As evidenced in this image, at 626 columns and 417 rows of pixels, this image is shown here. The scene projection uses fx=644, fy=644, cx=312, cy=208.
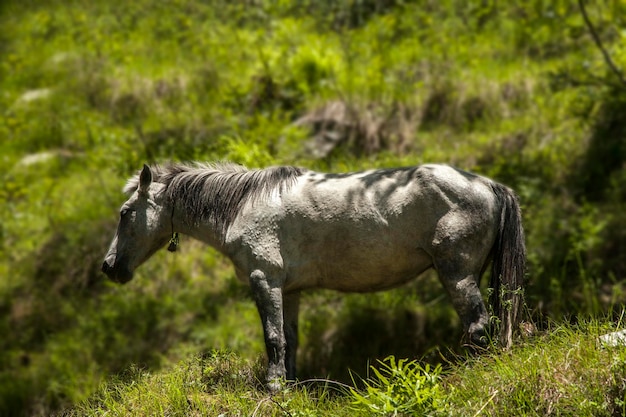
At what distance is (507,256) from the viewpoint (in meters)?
5.66

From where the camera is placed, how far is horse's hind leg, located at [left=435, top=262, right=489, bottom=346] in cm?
550

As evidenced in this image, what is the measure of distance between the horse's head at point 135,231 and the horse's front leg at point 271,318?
1185 mm

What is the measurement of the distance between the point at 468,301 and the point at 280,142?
19.6ft

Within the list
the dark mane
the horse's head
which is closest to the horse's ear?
the horse's head

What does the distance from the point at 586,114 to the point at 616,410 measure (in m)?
7.17

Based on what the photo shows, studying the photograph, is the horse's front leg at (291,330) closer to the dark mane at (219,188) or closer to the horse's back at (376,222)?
the horse's back at (376,222)

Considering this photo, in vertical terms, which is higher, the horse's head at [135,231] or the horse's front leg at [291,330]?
the horse's head at [135,231]

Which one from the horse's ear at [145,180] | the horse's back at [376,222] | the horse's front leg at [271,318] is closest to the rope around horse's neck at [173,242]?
the horse's ear at [145,180]

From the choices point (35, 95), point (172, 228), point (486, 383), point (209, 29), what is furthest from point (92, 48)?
point (486, 383)

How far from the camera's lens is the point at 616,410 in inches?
164

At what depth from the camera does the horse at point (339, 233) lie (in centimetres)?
558

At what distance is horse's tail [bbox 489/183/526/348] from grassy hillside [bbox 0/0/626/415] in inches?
24.1

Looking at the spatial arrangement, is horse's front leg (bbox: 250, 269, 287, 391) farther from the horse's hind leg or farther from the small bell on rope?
the horse's hind leg

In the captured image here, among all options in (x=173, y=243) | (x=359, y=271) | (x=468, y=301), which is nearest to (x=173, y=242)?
(x=173, y=243)
